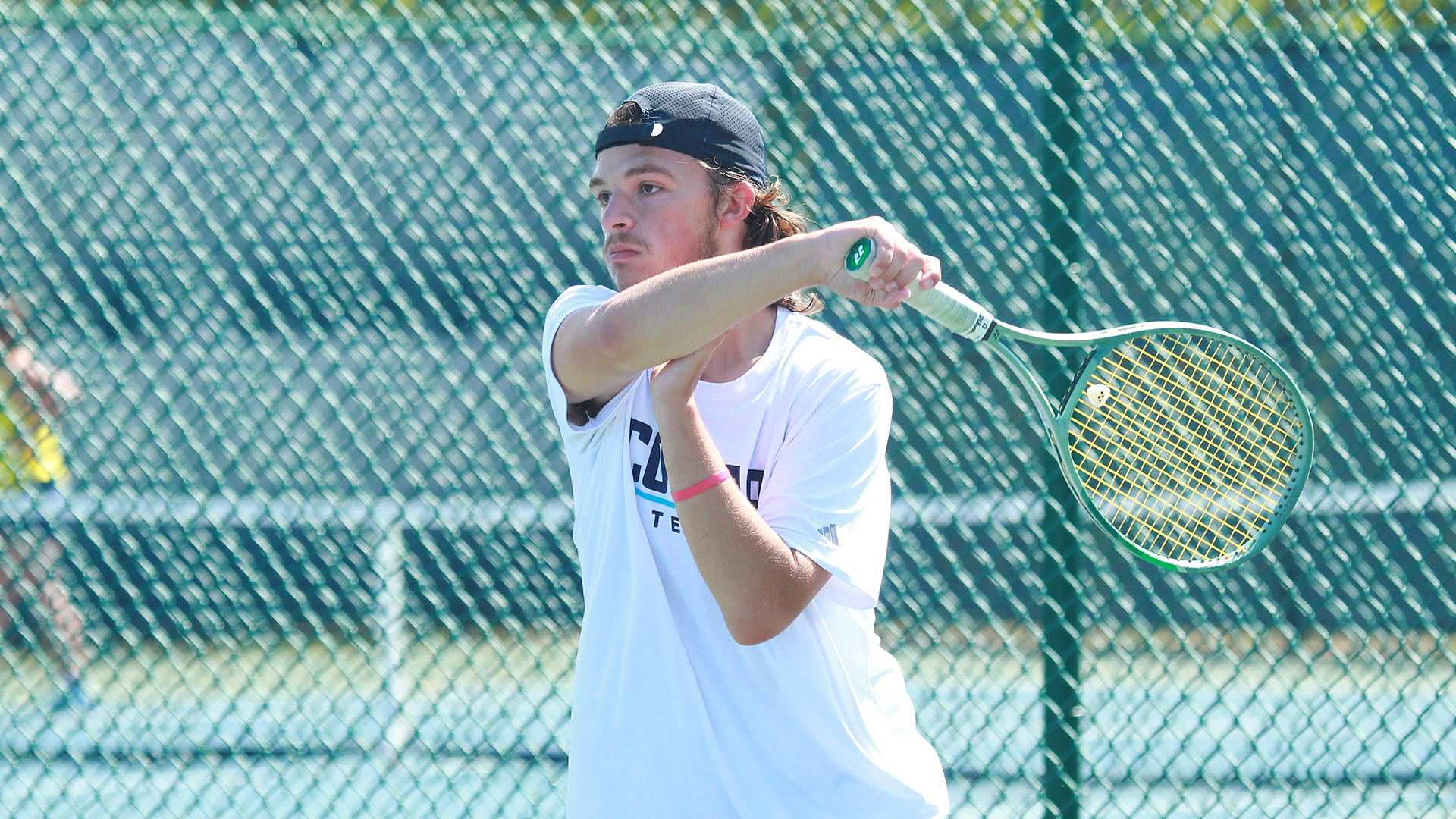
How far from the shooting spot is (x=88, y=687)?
5191 mm

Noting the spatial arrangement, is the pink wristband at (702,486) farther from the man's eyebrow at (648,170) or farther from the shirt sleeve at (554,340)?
the man's eyebrow at (648,170)

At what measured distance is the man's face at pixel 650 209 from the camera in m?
1.68

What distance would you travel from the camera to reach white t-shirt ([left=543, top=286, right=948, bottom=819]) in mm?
1551

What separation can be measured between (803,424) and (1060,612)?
5.42ft

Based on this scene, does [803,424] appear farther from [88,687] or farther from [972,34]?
[88,687]

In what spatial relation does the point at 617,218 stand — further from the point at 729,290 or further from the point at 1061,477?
the point at 1061,477

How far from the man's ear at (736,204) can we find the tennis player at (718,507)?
0.01m

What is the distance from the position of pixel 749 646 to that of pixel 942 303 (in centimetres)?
51

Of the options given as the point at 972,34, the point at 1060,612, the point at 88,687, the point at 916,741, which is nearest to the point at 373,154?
the point at 88,687

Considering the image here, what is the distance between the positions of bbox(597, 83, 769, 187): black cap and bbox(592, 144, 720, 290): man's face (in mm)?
15

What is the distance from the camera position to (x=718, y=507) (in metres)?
1.47

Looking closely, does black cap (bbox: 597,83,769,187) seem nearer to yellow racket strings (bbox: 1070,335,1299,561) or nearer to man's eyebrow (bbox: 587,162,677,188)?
man's eyebrow (bbox: 587,162,677,188)

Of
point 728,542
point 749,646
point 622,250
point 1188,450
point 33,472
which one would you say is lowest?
point 1188,450

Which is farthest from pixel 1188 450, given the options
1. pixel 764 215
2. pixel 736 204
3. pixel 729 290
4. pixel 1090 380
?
pixel 729 290
